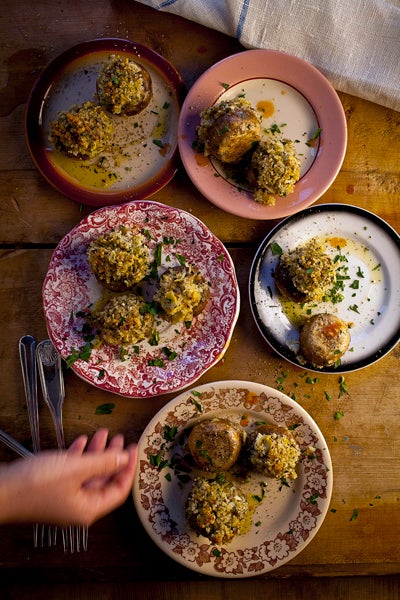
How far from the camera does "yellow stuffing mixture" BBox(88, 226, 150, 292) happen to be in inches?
103

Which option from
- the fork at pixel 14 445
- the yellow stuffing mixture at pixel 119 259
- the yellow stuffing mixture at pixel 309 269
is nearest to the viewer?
the yellow stuffing mixture at pixel 119 259

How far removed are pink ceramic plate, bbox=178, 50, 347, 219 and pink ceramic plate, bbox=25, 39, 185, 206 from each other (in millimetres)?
138

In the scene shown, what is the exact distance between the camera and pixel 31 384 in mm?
2871

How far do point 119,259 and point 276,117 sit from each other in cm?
111

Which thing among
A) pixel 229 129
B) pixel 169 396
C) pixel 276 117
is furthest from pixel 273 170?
pixel 169 396

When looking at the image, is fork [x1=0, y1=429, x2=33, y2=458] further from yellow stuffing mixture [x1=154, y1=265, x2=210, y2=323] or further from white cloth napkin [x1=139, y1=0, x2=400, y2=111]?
white cloth napkin [x1=139, y1=0, x2=400, y2=111]

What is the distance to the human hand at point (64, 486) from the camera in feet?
6.94

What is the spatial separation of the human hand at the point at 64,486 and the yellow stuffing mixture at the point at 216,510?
0.48m

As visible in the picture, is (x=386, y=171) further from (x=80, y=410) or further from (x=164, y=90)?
(x=80, y=410)

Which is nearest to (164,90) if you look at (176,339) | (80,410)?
(176,339)

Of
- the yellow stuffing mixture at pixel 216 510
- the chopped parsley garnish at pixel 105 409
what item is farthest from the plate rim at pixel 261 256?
the chopped parsley garnish at pixel 105 409

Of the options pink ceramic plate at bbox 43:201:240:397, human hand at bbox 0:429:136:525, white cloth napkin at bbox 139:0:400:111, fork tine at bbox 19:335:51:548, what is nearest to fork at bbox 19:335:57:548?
fork tine at bbox 19:335:51:548

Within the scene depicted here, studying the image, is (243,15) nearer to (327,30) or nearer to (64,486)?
(327,30)

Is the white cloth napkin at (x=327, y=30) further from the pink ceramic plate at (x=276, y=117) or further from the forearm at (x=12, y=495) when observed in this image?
the forearm at (x=12, y=495)
